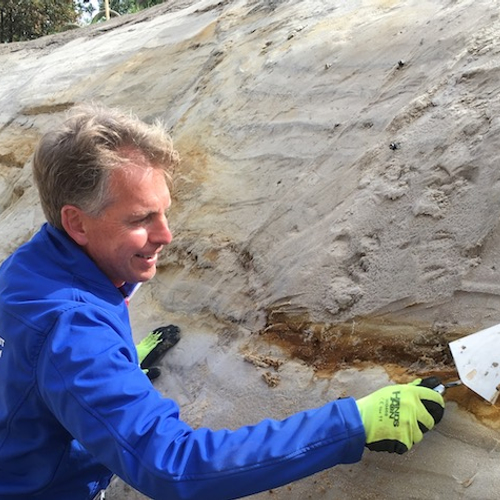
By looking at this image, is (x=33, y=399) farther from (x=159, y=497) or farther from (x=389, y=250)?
(x=389, y=250)

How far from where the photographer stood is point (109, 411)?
142 cm

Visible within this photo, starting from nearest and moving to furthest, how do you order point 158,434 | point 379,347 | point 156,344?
point 158,434 → point 379,347 → point 156,344

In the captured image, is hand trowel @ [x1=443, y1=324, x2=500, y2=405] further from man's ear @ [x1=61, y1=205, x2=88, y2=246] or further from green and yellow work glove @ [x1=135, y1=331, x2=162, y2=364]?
green and yellow work glove @ [x1=135, y1=331, x2=162, y2=364]

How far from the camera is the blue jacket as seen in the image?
1426mm

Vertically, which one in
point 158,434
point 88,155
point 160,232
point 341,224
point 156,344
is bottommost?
point 156,344

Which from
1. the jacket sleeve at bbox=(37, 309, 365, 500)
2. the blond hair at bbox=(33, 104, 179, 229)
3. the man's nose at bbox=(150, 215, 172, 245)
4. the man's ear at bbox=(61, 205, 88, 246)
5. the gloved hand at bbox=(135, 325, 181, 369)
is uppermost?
the blond hair at bbox=(33, 104, 179, 229)

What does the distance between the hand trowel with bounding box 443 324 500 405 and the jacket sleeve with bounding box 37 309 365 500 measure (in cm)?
44

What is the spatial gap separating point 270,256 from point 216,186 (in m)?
0.77

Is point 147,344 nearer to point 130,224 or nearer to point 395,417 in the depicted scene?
point 130,224

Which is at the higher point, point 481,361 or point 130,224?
point 130,224

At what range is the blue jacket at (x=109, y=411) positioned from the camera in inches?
56.1

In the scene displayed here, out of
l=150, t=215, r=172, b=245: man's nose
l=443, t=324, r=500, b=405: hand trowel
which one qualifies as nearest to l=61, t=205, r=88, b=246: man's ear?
l=150, t=215, r=172, b=245: man's nose

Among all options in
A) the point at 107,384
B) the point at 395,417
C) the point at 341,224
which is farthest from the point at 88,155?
the point at 341,224

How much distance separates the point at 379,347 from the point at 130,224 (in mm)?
989
